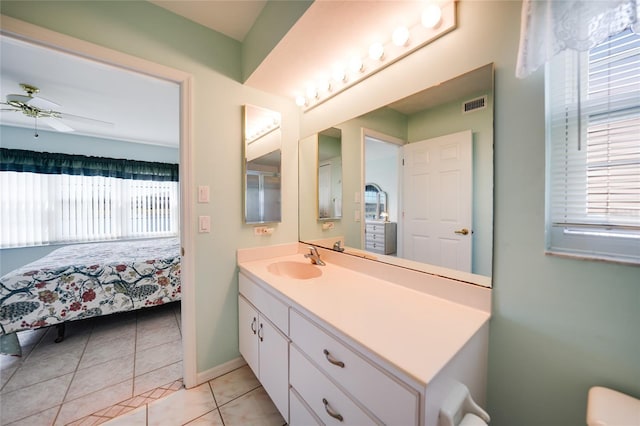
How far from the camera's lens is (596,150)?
0.76 metres

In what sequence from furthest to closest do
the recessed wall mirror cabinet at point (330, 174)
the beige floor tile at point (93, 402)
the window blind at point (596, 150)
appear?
the recessed wall mirror cabinet at point (330, 174), the beige floor tile at point (93, 402), the window blind at point (596, 150)

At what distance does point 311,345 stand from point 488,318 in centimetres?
72

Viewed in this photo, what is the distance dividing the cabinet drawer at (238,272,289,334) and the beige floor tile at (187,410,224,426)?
65 centimetres

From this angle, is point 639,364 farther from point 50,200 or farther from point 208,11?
point 50,200

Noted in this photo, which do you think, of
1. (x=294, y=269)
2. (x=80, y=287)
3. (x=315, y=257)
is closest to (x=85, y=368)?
(x=80, y=287)

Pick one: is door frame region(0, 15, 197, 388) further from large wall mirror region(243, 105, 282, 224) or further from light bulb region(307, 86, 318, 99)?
light bulb region(307, 86, 318, 99)

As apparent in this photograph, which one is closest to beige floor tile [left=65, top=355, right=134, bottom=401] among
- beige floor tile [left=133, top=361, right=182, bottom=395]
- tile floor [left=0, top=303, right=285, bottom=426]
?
tile floor [left=0, top=303, right=285, bottom=426]

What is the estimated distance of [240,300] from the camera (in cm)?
172

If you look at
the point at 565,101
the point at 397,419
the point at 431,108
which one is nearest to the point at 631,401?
the point at 397,419

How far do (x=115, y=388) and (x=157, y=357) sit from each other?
1.14 feet

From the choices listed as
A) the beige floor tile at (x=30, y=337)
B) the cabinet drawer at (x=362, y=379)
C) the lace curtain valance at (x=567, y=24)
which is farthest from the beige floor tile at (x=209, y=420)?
the lace curtain valance at (x=567, y=24)

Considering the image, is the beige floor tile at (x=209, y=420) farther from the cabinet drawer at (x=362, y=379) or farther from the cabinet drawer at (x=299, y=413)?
the cabinet drawer at (x=362, y=379)

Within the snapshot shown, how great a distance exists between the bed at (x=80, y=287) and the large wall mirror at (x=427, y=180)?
224 centimetres

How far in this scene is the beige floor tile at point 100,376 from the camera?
5.18 ft
